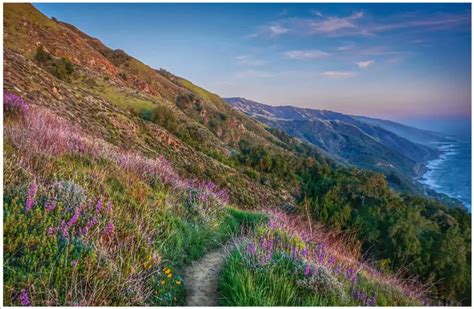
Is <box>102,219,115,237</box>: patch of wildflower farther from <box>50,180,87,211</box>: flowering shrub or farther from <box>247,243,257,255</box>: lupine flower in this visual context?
<box>247,243,257,255</box>: lupine flower

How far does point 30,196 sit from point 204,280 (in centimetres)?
248

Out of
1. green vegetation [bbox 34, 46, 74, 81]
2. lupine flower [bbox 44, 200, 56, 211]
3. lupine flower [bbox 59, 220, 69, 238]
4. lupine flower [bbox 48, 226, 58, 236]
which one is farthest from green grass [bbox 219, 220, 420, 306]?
green vegetation [bbox 34, 46, 74, 81]

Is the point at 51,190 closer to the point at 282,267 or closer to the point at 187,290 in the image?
the point at 187,290

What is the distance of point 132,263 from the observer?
369 centimetres

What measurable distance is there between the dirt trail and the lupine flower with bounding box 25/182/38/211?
217cm

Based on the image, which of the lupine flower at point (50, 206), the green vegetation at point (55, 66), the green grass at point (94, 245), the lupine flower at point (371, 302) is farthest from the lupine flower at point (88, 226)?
the green vegetation at point (55, 66)

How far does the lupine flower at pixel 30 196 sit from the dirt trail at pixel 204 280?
2167 millimetres

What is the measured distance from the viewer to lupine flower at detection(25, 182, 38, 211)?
3.74 metres

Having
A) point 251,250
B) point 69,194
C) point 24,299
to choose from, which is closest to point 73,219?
point 69,194

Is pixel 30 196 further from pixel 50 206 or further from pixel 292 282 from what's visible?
pixel 292 282

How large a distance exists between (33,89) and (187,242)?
10670mm

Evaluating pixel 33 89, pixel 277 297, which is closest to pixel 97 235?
pixel 277 297

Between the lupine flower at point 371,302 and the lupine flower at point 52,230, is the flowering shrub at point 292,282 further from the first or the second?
the lupine flower at point 52,230

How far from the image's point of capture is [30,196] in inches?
153
